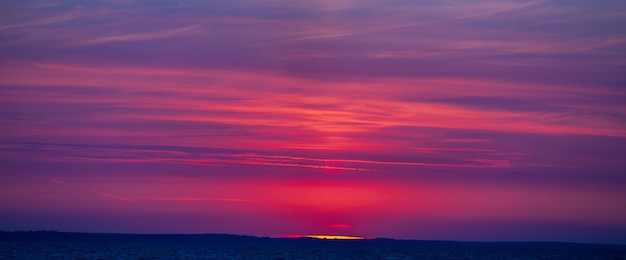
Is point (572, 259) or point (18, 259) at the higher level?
point (572, 259)

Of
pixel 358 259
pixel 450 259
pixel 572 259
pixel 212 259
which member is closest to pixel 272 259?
pixel 212 259

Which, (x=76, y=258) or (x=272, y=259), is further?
(x=272, y=259)

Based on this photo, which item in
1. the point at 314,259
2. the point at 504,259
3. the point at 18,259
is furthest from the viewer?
the point at 504,259

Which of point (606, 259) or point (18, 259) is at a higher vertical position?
point (606, 259)

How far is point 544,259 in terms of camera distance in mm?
153625

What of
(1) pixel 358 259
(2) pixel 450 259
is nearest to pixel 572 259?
(2) pixel 450 259

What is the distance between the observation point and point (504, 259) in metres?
152

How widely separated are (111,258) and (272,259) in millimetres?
20264

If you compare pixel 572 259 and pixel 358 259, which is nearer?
pixel 358 259

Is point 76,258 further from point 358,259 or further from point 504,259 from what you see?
point 504,259

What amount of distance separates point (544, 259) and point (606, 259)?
9166 millimetres

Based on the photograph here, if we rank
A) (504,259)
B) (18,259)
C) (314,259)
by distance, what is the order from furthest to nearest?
(504,259) → (314,259) → (18,259)

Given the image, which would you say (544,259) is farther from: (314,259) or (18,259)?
(18,259)

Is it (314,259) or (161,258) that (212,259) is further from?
(314,259)
